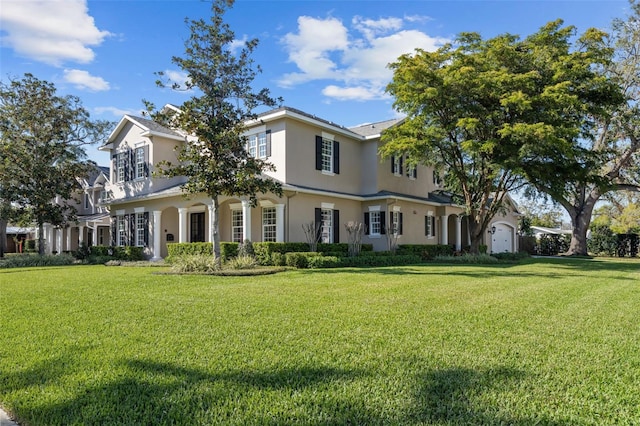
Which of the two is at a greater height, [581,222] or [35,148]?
[35,148]

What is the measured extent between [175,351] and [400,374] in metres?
2.35

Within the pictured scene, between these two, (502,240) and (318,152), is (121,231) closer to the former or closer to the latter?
(318,152)

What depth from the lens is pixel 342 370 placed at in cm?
389

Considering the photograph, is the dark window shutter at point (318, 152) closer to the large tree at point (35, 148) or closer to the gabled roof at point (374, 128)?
the gabled roof at point (374, 128)

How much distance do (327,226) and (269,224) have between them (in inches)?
113

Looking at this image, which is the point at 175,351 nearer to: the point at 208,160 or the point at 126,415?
the point at 126,415

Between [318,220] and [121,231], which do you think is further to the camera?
[121,231]

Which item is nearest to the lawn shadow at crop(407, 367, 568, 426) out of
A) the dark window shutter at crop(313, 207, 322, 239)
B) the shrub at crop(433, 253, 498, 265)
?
the dark window shutter at crop(313, 207, 322, 239)

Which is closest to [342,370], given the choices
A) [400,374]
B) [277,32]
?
[400,374]

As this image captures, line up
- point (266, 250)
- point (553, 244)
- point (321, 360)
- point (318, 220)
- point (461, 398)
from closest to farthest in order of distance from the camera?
point (461, 398) → point (321, 360) → point (266, 250) → point (318, 220) → point (553, 244)

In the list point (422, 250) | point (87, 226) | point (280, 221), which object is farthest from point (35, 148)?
point (422, 250)

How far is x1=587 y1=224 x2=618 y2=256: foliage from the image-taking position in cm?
2912

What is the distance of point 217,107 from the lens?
14.3m

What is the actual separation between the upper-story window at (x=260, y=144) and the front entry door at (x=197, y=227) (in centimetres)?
475
